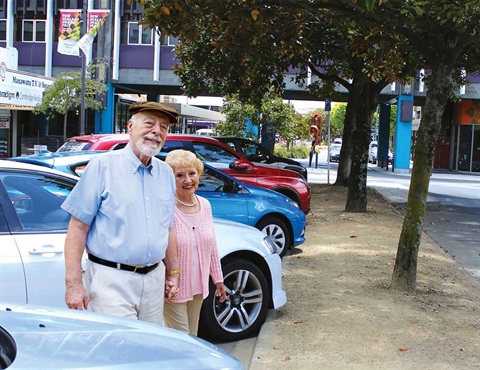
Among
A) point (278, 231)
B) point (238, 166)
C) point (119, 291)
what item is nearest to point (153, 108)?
point (119, 291)

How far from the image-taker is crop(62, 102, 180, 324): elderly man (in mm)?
3412

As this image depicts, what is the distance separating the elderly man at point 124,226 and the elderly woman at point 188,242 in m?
0.51

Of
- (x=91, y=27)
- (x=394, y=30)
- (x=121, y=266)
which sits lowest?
(x=121, y=266)

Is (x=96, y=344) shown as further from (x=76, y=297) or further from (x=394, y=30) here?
(x=394, y=30)

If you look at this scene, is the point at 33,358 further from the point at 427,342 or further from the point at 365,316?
the point at 365,316

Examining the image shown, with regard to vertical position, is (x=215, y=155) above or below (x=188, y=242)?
above

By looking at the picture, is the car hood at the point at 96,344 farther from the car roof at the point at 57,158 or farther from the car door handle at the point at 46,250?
the car roof at the point at 57,158

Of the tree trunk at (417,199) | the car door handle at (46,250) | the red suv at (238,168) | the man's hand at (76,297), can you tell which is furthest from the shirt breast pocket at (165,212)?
the red suv at (238,168)

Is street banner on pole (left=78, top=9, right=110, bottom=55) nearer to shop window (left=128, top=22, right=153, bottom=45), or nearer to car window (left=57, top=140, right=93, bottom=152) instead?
car window (left=57, top=140, right=93, bottom=152)

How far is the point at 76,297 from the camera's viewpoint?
3363mm

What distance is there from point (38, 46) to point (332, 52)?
2174 centimetres

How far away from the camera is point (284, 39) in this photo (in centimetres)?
1093

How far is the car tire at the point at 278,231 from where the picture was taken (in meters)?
9.16

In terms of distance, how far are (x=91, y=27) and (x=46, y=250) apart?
1727 centimetres
